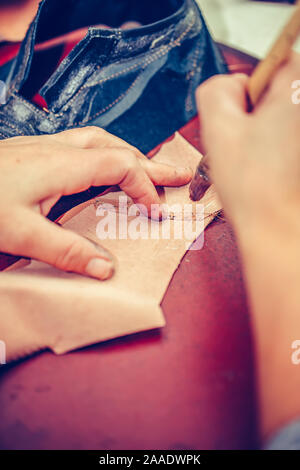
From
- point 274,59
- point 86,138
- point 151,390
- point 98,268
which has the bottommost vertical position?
point 151,390

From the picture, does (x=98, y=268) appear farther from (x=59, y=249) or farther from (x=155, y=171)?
(x=155, y=171)

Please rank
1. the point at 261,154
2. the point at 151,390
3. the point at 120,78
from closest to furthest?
the point at 261,154, the point at 151,390, the point at 120,78

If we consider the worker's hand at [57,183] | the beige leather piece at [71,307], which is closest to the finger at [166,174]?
the worker's hand at [57,183]

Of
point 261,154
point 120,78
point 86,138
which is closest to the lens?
point 261,154

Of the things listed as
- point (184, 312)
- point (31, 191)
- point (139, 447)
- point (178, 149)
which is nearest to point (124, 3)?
point (178, 149)

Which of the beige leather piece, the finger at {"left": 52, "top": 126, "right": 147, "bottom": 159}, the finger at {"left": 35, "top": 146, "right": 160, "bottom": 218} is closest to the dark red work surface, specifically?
the beige leather piece

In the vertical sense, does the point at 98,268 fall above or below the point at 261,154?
below

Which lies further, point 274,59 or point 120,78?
point 120,78

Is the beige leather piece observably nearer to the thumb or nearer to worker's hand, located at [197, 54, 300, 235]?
the thumb

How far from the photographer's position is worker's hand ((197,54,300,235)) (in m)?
0.26

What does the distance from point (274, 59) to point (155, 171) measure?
0.25 metres

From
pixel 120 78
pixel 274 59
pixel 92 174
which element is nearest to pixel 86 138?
pixel 92 174

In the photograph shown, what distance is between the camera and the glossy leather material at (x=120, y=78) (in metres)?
0.57

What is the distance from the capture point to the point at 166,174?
50 centimetres
